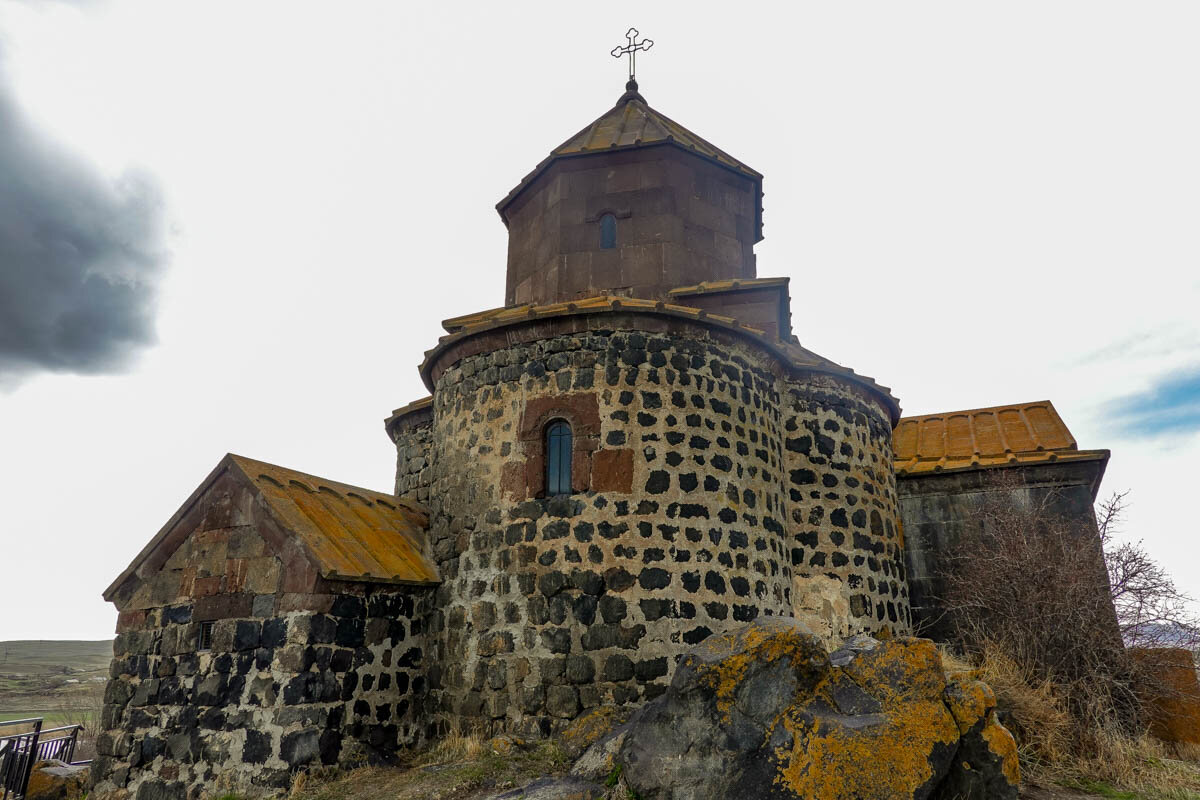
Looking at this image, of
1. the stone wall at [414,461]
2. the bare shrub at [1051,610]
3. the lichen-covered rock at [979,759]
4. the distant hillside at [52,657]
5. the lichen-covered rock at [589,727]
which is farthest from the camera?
the distant hillside at [52,657]

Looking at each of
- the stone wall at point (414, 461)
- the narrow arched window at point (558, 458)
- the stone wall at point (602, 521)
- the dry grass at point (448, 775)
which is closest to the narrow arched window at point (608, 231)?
the stone wall at point (602, 521)

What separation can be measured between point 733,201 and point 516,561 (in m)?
7.50

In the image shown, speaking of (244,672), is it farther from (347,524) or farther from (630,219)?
(630,219)

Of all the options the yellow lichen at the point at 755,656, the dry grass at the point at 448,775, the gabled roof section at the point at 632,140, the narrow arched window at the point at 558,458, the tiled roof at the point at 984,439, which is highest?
the gabled roof section at the point at 632,140

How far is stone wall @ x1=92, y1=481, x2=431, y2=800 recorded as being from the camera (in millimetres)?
7449

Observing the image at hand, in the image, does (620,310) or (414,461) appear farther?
(414,461)

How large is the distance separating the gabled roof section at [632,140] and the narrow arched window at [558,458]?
552cm

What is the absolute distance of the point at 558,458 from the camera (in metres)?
8.69

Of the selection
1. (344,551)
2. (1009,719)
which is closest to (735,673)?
(1009,719)

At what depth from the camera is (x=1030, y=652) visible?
8828 millimetres

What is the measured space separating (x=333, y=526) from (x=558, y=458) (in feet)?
9.11

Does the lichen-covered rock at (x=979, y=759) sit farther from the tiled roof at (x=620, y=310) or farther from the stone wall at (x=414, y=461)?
the stone wall at (x=414, y=461)

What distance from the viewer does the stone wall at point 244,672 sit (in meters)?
7.45

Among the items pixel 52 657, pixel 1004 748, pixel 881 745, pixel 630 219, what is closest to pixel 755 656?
pixel 881 745
